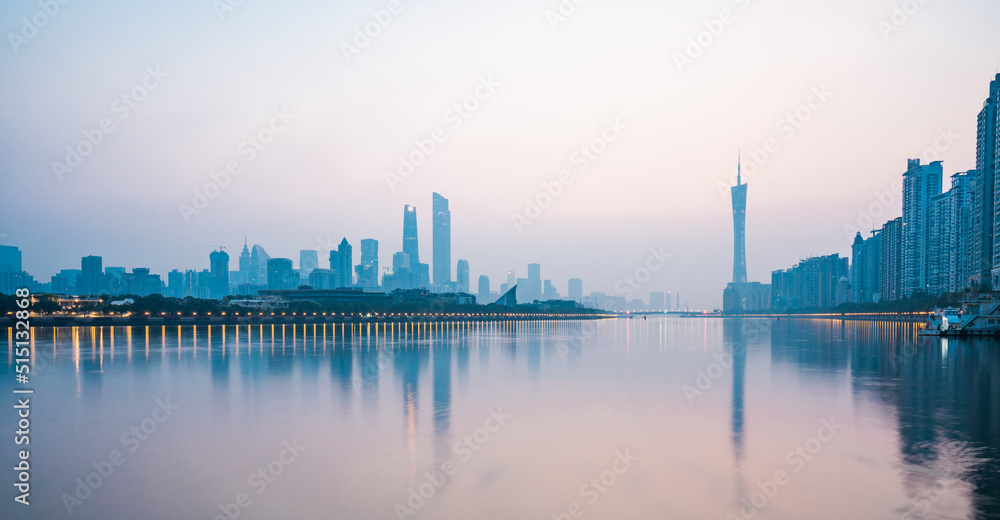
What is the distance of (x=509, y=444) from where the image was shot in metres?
22.6

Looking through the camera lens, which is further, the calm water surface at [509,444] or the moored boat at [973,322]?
the moored boat at [973,322]

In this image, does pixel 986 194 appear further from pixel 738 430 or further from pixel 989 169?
pixel 738 430

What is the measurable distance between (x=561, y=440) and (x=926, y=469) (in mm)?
11255

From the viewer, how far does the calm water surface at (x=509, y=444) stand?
16094 mm

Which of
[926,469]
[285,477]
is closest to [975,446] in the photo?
[926,469]

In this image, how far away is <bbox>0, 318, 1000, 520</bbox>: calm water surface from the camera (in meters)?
16.1

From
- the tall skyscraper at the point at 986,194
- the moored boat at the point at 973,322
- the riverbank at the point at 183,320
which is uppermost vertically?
the tall skyscraper at the point at 986,194

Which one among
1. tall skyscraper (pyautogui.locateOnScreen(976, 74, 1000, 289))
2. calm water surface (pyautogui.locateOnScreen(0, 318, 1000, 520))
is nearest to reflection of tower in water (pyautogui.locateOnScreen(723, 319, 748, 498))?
calm water surface (pyautogui.locateOnScreen(0, 318, 1000, 520))

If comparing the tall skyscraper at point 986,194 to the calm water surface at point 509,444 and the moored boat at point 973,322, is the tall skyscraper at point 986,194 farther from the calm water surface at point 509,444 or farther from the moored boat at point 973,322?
the calm water surface at point 509,444

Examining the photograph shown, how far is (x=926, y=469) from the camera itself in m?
18.4

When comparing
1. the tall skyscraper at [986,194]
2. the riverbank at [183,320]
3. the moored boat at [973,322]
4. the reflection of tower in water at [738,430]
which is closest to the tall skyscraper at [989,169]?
the tall skyscraper at [986,194]

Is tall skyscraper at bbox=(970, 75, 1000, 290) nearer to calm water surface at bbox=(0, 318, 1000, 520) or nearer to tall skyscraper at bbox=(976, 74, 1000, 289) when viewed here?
tall skyscraper at bbox=(976, 74, 1000, 289)

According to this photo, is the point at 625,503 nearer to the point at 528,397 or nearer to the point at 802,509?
the point at 802,509

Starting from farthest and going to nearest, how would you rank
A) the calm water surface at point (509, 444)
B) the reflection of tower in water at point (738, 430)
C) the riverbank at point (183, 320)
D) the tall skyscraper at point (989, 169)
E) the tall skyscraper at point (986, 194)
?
1. the tall skyscraper at point (986, 194)
2. the tall skyscraper at point (989, 169)
3. the riverbank at point (183, 320)
4. the reflection of tower in water at point (738, 430)
5. the calm water surface at point (509, 444)
